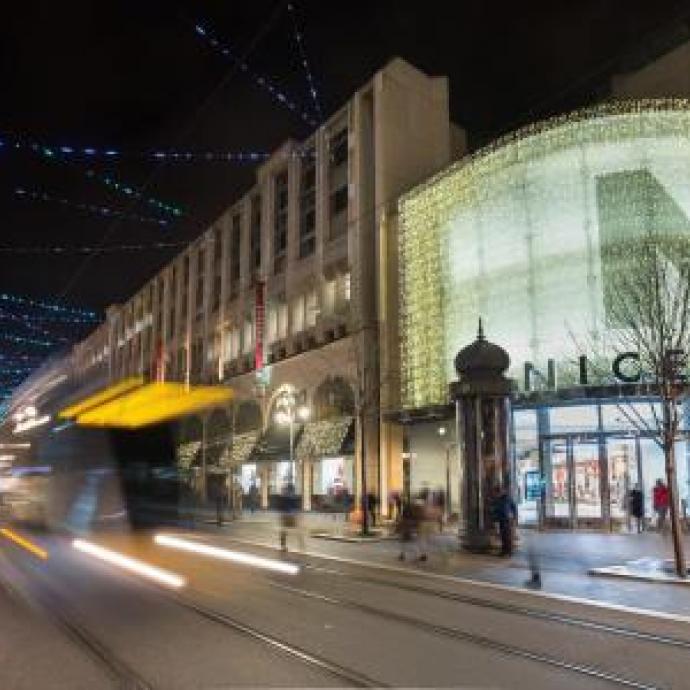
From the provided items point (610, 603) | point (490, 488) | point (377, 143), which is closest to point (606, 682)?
point (610, 603)

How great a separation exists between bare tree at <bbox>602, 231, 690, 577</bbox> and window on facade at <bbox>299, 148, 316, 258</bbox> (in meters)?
20.5

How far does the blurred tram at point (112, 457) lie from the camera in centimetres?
2452

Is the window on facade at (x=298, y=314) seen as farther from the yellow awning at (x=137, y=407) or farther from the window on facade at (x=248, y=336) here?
the yellow awning at (x=137, y=407)

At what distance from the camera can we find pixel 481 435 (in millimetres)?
22312

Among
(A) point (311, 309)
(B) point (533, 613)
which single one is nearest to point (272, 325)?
(A) point (311, 309)

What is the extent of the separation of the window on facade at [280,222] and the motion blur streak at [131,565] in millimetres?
28571

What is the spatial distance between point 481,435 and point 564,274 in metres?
10.1

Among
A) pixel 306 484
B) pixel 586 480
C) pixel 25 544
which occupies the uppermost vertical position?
pixel 306 484

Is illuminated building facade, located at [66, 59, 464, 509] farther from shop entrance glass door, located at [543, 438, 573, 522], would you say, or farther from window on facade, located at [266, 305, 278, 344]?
shop entrance glass door, located at [543, 438, 573, 522]

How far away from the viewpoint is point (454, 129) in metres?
46.7

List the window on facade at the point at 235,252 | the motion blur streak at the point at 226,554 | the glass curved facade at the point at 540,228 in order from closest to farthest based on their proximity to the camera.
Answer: the motion blur streak at the point at 226,554, the glass curved facade at the point at 540,228, the window on facade at the point at 235,252

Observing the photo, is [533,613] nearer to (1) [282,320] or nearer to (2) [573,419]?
(2) [573,419]

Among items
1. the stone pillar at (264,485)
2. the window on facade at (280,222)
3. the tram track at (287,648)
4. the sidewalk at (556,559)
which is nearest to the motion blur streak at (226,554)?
the sidewalk at (556,559)

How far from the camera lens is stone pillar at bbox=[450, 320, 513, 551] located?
71.7 ft
